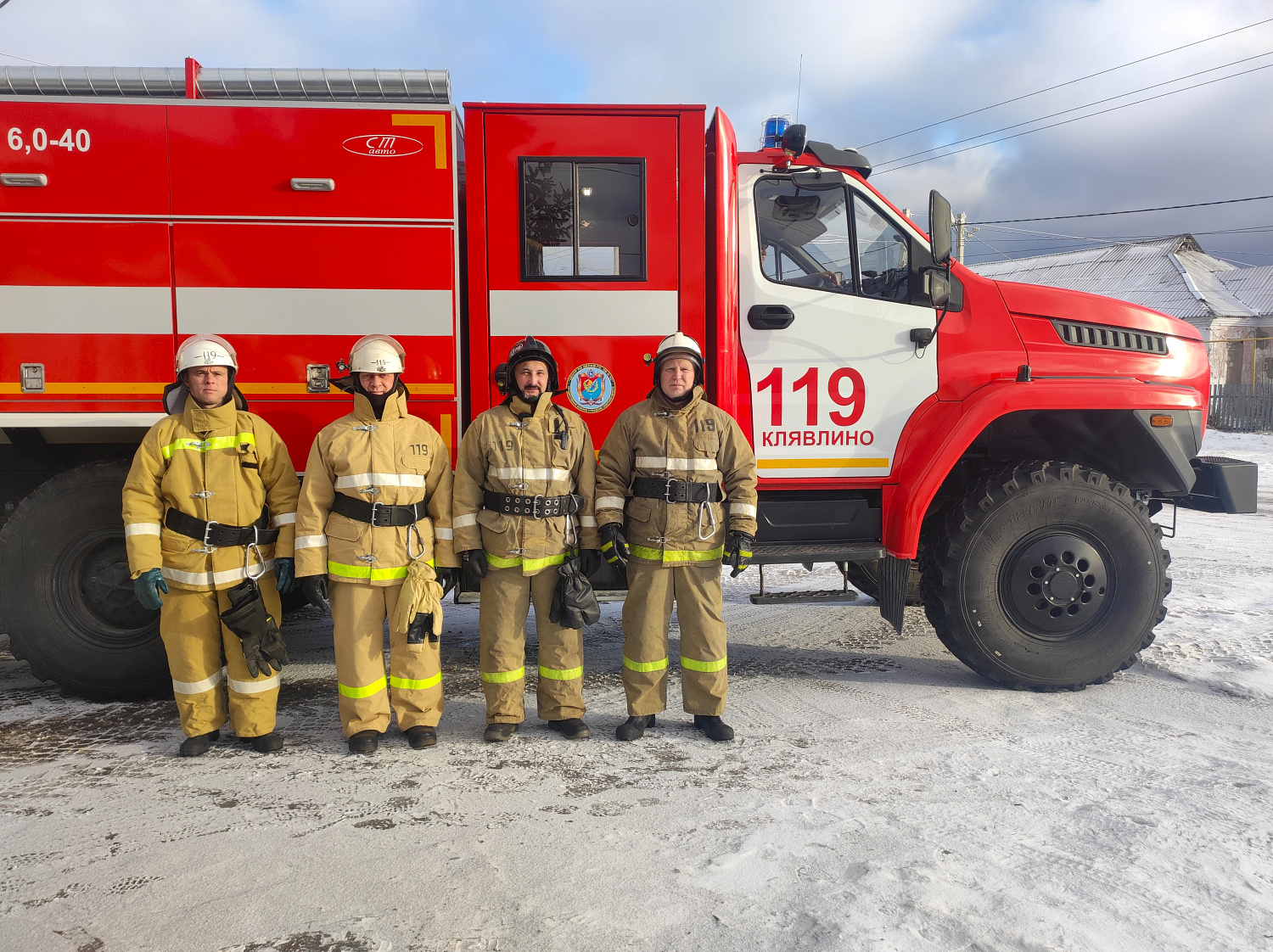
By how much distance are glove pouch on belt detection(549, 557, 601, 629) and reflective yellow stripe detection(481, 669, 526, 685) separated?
1.02 feet

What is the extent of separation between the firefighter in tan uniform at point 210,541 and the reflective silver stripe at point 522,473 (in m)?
0.94

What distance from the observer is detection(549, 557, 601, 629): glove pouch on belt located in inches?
142

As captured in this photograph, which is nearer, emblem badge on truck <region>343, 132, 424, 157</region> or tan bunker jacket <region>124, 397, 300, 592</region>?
tan bunker jacket <region>124, 397, 300, 592</region>

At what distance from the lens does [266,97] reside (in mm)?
3961

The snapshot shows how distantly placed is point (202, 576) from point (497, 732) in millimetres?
1447

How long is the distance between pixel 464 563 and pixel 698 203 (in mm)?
2092

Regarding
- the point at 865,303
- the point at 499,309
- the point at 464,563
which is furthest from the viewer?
the point at 865,303

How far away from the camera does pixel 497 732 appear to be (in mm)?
3680

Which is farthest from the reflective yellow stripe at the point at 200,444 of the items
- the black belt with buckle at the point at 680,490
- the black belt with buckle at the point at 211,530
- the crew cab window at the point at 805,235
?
the crew cab window at the point at 805,235

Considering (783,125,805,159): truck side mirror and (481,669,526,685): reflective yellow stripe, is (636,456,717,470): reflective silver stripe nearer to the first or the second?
(481,669,526,685): reflective yellow stripe

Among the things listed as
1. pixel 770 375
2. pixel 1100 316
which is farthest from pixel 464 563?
pixel 1100 316

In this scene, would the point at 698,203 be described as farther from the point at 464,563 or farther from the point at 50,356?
the point at 50,356

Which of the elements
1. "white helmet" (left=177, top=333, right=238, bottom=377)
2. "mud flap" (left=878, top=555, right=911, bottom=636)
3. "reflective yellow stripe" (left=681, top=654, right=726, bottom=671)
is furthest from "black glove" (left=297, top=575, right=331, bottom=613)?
"mud flap" (left=878, top=555, right=911, bottom=636)

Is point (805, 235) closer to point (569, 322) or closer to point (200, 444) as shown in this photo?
point (569, 322)
